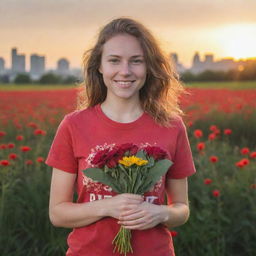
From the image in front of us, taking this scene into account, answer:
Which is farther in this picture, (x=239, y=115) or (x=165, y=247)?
(x=239, y=115)

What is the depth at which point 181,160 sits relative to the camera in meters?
2.25

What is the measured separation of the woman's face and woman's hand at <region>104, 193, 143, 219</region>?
1.41 ft

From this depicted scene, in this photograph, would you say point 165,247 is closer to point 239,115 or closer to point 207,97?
point 239,115

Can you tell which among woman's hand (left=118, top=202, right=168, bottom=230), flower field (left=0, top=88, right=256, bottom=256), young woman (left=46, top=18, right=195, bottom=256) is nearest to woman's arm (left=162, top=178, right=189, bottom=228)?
young woman (left=46, top=18, right=195, bottom=256)

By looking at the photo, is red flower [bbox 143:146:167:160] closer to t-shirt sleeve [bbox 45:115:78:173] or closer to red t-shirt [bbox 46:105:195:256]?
red t-shirt [bbox 46:105:195:256]

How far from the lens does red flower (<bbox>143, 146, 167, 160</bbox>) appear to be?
1.98 meters

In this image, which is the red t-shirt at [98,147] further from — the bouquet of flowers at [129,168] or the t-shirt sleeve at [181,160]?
the bouquet of flowers at [129,168]

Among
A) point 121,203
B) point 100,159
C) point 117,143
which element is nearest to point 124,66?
point 117,143

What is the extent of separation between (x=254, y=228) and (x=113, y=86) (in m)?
2.34

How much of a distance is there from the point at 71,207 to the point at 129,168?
0.36 m

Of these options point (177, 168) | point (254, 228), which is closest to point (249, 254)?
point (254, 228)

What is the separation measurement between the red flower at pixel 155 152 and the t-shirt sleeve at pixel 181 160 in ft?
0.78

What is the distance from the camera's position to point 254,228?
4125 mm

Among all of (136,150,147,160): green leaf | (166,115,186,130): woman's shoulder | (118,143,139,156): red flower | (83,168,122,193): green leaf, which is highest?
(166,115,186,130): woman's shoulder
